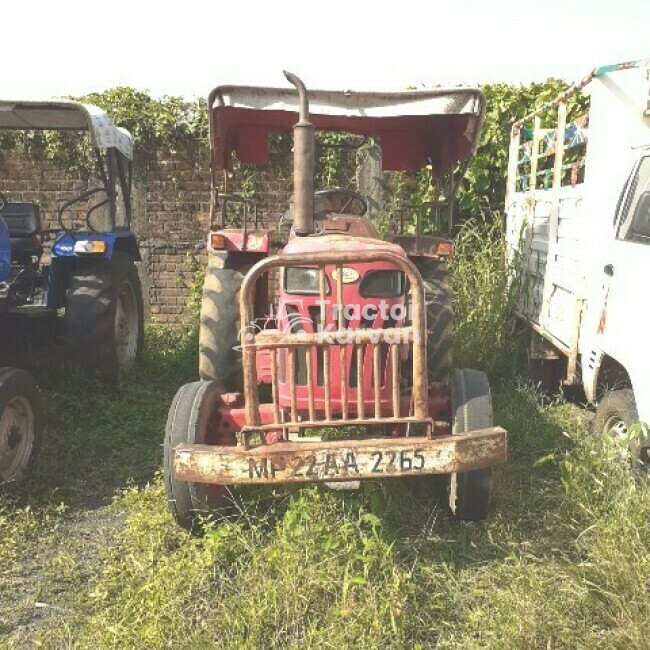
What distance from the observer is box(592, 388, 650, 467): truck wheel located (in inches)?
134

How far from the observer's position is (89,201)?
7.93 meters

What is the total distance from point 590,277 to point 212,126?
7.81 feet

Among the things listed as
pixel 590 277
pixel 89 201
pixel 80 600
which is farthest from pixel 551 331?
pixel 89 201

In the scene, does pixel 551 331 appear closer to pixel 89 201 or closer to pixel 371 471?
pixel 371 471

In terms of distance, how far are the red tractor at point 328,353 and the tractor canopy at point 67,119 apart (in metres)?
1.02

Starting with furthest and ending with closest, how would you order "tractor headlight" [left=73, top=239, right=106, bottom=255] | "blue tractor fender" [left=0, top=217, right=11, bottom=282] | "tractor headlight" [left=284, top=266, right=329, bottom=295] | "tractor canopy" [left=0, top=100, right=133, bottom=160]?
"tractor headlight" [left=73, top=239, right=106, bottom=255]
"tractor canopy" [left=0, top=100, right=133, bottom=160]
"blue tractor fender" [left=0, top=217, right=11, bottom=282]
"tractor headlight" [left=284, top=266, right=329, bottom=295]

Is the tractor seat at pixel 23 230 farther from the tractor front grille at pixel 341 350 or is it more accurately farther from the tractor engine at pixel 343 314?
the tractor front grille at pixel 341 350

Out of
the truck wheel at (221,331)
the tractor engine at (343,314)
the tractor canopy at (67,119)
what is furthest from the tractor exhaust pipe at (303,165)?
the tractor canopy at (67,119)

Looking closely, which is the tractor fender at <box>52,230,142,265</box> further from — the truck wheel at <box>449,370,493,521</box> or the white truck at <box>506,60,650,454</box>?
the white truck at <box>506,60,650,454</box>

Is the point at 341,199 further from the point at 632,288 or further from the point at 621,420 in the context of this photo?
the point at 621,420

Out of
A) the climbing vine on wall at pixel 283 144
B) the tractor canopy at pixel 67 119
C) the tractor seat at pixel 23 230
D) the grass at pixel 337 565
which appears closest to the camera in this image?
the grass at pixel 337 565

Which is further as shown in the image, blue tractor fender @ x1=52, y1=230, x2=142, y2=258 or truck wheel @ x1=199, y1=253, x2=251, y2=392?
blue tractor fender @ x1=52, y1=230, x2=142, y2=258

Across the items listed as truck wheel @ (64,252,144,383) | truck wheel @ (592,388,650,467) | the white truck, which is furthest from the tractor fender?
truck wheel @ (592,388,650,467)

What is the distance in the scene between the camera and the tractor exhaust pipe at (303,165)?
3.46 meters
